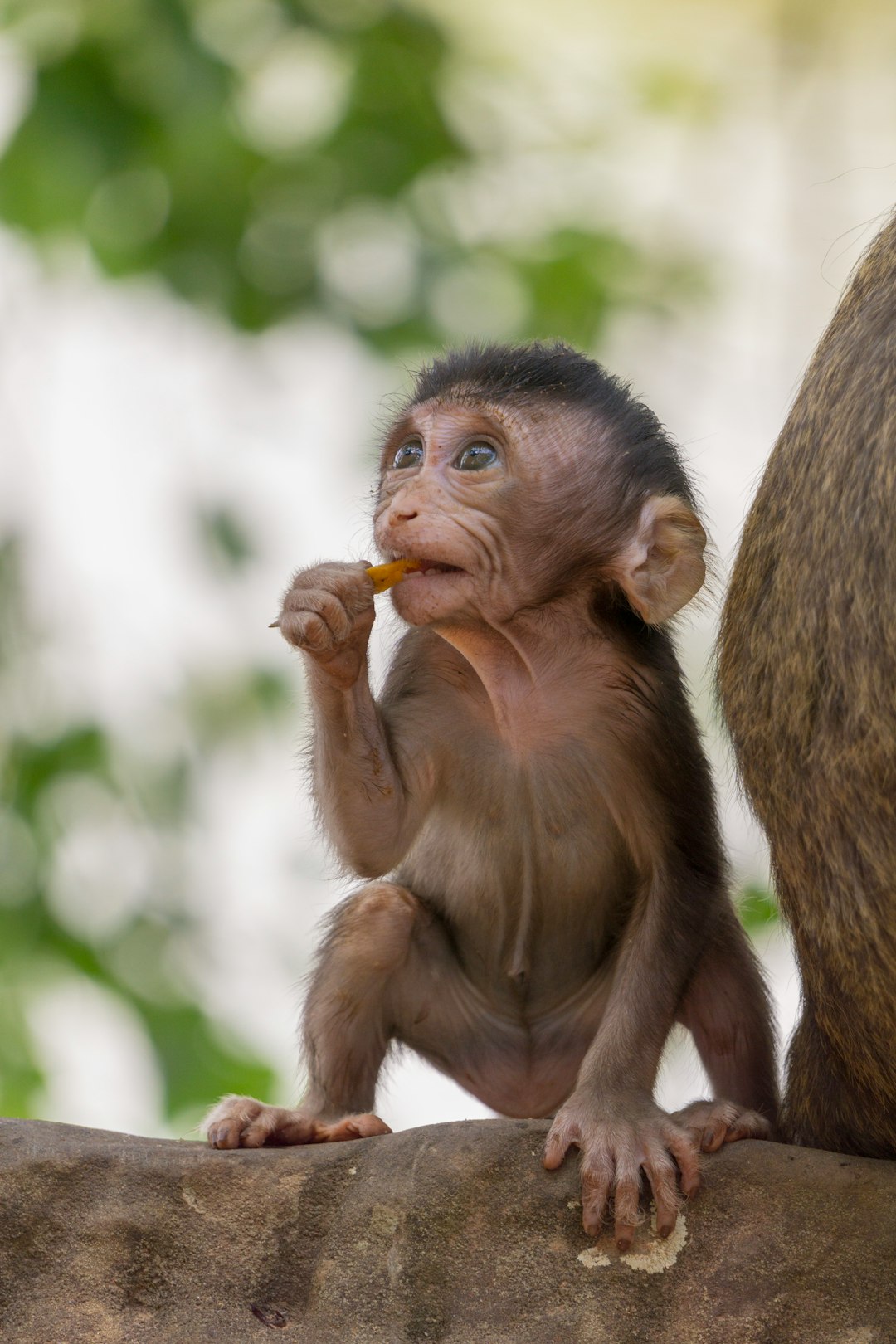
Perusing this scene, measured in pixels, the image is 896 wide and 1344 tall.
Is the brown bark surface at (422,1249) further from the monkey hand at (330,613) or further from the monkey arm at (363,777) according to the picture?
the monkey hand at (330,613)

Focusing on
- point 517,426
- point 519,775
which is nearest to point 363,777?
point 519,775

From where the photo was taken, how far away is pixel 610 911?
385cm

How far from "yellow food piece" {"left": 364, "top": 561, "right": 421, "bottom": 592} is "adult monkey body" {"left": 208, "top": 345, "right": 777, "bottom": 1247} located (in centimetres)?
3

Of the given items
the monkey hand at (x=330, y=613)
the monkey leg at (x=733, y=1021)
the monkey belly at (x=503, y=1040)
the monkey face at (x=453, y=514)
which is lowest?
the monkey belly at (x=503, y=1040)

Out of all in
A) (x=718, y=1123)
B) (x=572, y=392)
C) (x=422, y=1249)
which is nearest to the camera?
(x=422, y=1249)

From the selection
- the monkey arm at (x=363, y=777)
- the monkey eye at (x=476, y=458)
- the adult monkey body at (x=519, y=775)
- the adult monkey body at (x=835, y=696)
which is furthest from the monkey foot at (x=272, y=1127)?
the monkey eye at (x=476, y=458)

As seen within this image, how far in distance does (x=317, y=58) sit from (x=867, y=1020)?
420 centimetres

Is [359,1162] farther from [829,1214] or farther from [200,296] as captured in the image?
[200,296]

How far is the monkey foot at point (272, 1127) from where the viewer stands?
3346 millimetres

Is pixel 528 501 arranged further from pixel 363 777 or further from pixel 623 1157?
pixel 623 1157

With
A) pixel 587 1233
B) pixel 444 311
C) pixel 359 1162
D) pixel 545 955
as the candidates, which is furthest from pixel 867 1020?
pixel 444 311

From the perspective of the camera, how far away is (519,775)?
12.6 ft

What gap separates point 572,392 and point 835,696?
1.20 metres

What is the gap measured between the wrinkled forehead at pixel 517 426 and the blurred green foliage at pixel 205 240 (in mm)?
2133
